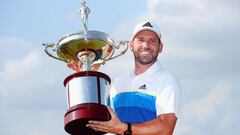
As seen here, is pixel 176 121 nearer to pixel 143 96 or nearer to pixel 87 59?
pixel 143 96

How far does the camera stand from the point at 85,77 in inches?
215

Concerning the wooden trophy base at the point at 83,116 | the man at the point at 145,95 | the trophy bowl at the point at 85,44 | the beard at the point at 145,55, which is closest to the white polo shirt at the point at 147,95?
the man at the point at 145,95

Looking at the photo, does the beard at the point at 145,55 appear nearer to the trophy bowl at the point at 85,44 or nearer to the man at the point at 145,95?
the man at the point at 145,95

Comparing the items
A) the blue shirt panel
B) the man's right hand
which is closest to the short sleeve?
the blue shirt panel

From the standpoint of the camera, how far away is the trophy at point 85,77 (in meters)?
5.20

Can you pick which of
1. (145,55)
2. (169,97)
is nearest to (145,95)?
(169,97)

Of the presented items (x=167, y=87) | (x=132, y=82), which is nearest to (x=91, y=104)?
(x=132, y=82)

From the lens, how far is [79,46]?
6.00 m

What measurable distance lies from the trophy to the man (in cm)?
13

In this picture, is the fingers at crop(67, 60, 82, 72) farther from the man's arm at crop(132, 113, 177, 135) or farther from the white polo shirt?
the man's arm at crop(132, 113, 177, 135)

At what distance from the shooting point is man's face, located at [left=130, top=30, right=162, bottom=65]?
517cm

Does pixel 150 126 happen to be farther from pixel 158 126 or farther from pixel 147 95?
pixel 147 95

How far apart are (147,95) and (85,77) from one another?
0.77 m

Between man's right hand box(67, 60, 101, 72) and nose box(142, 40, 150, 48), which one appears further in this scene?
man's right hand box(67, 60, 101, 72)
